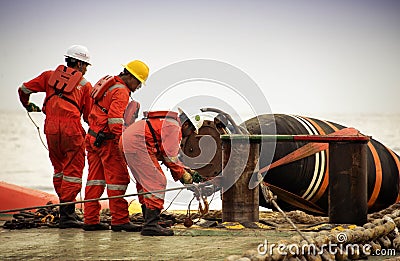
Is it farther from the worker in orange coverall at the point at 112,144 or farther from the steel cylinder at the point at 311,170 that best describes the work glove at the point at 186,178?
the steel cylinder at the point at 311,170

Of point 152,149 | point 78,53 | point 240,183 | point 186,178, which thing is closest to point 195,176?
point 186,178

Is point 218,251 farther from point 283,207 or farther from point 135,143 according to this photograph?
point 283,207

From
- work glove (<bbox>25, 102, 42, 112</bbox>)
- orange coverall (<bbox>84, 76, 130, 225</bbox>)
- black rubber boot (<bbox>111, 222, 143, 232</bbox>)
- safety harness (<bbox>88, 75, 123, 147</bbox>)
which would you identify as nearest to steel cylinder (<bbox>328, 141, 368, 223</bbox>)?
black rubber boot (<bbox>111, 222, 143, 232</bbox>)

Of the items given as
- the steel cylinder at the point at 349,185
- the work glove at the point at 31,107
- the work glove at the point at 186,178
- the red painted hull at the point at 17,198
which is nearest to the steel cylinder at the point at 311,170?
the steel cylinder at the point at 349,185

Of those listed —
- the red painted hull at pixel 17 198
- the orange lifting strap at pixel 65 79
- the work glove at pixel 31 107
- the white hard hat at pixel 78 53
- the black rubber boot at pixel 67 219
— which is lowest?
the black rubber boot at pixel 67 219

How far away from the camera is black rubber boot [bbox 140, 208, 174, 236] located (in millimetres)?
7051

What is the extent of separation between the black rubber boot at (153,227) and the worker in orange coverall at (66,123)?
100 centimetres

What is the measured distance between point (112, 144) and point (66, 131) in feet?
2.33

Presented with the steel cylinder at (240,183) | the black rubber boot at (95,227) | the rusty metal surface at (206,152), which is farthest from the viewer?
the rusty metal surface at (206,152)

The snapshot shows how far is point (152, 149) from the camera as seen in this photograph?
7.18 metres

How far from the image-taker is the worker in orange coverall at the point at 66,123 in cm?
799

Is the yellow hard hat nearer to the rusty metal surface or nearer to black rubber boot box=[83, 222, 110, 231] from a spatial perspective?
the rusty metal surface

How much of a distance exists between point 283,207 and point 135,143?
225 cm

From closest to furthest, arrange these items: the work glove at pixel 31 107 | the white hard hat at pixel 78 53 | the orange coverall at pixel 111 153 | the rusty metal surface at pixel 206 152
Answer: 1. the orange coverall at pixel 111 153
2. the rusty metal surface at pixel 206 152
3. the white hard hat at pixel 78 53
4. the work glove at pixel 31 107
